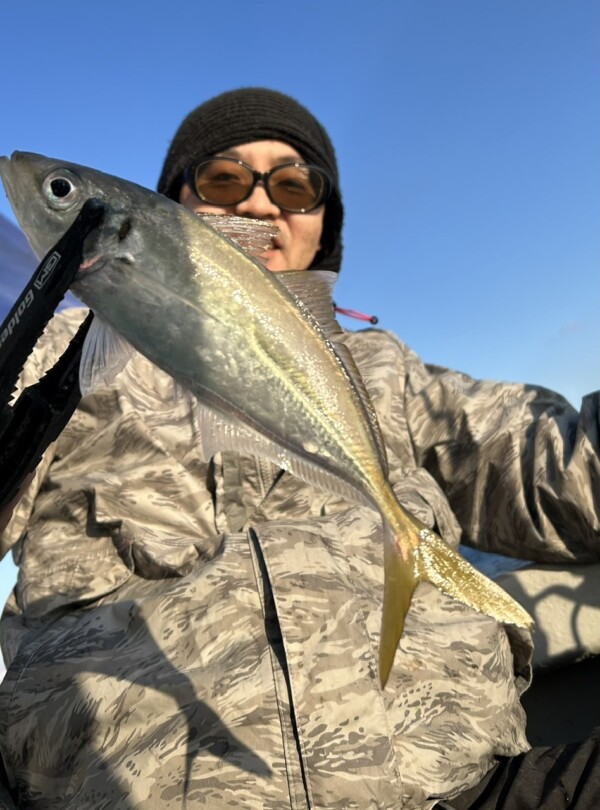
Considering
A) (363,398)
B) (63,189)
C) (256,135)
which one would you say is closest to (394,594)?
(363,398)

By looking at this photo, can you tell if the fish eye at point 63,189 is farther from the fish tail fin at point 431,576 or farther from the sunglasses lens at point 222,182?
the sunglasses lens at point 222,182

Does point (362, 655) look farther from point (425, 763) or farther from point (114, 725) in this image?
point (114, 725)

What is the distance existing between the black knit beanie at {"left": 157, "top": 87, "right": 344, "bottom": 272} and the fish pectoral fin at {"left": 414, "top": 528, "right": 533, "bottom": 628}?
2.66 meters

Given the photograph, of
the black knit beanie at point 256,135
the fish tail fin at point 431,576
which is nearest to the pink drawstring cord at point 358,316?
the black knit beanie at point 256,135

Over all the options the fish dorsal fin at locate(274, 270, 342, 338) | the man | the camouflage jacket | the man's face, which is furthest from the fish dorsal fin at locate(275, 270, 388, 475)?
the man's face

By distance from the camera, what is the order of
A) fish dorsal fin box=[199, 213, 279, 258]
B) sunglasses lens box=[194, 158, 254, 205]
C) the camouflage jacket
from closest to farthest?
fish dorsal fin box=[199, 213, 279, 258], the camouflage jacket, sunglasses lens box=[194, 158, 254, 205]

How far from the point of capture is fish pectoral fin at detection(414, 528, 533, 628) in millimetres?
1502

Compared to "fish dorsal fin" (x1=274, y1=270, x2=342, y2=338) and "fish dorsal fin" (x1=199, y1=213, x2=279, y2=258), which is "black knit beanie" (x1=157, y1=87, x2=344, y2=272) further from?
"fish dorsal fin" (x1=274, y1=270, x2=342, y2=338)

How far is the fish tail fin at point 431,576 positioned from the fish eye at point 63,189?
95cm

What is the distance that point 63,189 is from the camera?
1406 mm

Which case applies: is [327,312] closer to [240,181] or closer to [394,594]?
[394,594]

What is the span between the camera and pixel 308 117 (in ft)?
13.3

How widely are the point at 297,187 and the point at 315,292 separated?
6.57ft

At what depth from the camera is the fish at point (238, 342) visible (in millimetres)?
1373
